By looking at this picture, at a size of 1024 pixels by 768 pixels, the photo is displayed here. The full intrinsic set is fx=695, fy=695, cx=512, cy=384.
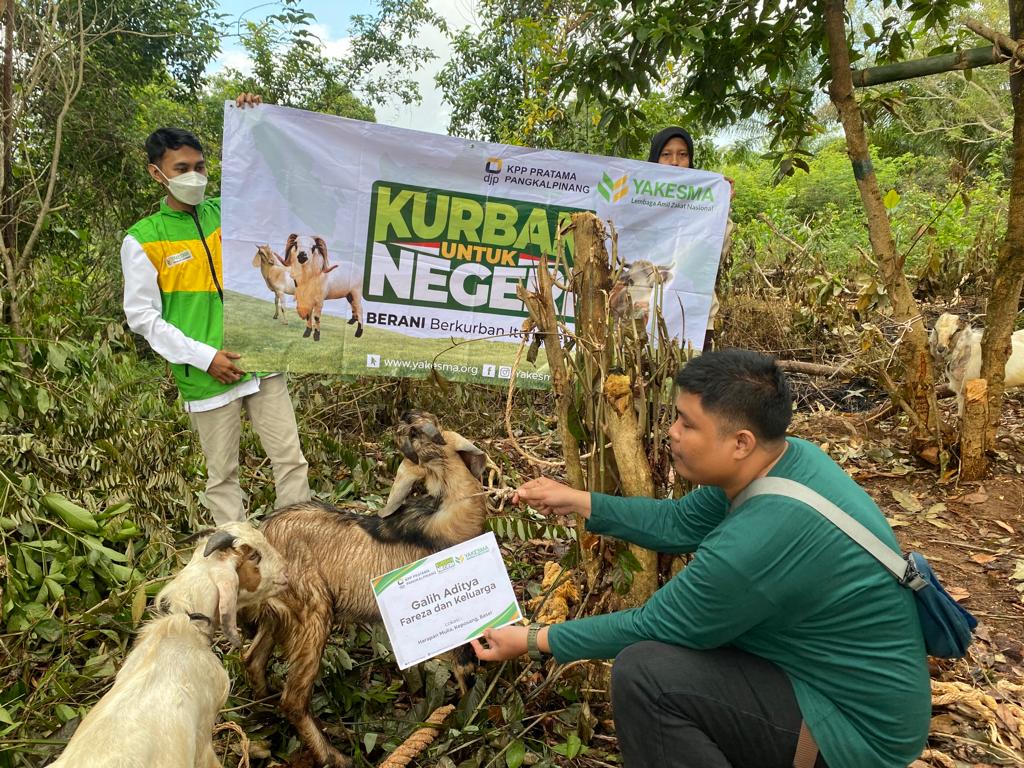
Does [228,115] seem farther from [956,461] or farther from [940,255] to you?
[940,255]

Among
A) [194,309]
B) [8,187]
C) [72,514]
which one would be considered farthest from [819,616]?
[8,187]

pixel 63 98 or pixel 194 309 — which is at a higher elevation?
pixel 63 98

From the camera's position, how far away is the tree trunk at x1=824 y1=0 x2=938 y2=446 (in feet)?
15.4

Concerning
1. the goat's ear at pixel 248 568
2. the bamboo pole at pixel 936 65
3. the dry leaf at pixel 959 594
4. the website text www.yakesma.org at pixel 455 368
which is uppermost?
the bamboo pole at pixel 936 65

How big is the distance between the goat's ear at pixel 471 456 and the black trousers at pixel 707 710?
1.11m

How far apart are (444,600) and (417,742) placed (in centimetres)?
65

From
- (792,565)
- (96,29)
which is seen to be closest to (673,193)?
(792,565)

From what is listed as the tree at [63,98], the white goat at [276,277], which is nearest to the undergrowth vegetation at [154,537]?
the tree at [63,98]

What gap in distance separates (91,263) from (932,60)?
7054 mm

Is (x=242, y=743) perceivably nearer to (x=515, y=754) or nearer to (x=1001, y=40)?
(x=515, y=754)

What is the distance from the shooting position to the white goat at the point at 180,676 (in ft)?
6.12

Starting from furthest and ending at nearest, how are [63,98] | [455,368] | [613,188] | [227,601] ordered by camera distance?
1. [63,98]
2. [613,188]
3. [455,368]
4. [227,601]

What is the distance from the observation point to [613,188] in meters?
4.34

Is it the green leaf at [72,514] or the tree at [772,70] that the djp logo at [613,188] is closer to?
the tree at [772,70]
